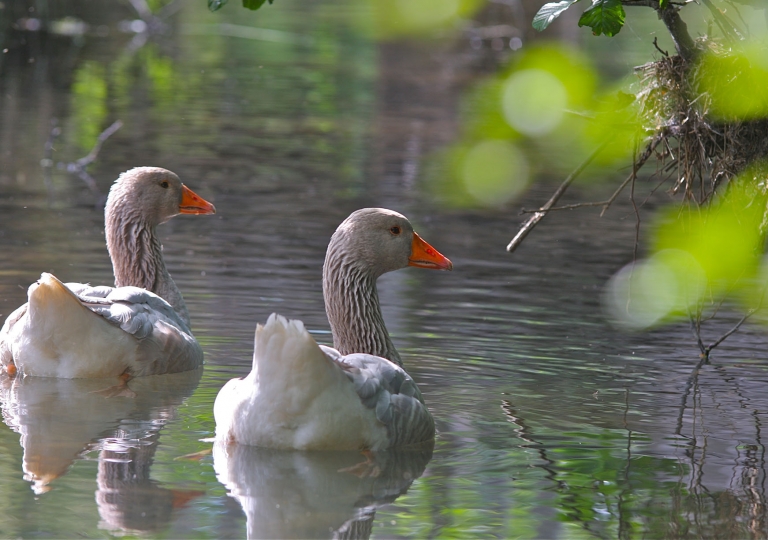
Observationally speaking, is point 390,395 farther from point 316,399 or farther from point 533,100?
point 533,100

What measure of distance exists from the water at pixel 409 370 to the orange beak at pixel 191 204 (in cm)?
89

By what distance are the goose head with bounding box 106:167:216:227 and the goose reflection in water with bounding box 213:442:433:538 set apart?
3.45 m

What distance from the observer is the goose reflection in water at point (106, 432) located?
17.0 feet

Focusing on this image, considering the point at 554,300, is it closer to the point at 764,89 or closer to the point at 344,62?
the point at 764,89

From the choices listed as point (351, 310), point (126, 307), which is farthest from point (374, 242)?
point (126, 307)

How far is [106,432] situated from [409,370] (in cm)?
252

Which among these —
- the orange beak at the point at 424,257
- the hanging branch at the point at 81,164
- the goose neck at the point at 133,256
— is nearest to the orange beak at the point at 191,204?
the goose neck at the point at 133,256

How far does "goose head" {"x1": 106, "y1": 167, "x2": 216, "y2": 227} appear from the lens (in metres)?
9.03

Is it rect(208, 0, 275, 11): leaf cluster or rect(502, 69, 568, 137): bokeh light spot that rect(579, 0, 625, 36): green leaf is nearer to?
rect(208, 0, 275, 11): leaf cluster

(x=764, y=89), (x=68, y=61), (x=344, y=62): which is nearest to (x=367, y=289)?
(x=764, y=89)

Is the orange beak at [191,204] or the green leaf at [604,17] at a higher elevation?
the green leaf at [604,17]

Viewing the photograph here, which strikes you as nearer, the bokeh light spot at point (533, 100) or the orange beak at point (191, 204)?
the bokeh light spot at point (533, 100)

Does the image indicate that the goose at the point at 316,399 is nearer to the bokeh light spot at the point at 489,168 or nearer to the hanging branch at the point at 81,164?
the bokeh light spot at the point at 489,168

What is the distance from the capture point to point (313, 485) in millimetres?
5512
